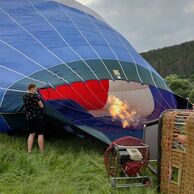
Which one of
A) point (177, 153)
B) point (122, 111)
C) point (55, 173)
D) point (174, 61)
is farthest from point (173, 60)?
point (177, 153)

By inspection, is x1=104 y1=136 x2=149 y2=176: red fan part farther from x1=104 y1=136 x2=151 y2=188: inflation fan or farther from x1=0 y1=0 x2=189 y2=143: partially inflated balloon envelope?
x1=0 y1=0 x2=189 y2=143: partially inflated balloon envelope

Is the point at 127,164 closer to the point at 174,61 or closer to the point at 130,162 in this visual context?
the point at 130,162

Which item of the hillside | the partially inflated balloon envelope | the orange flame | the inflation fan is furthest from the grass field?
the hillside

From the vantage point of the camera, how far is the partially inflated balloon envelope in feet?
18.8

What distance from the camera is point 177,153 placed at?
3496 mm

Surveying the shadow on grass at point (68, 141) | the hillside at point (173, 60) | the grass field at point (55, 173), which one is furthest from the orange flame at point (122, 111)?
the hillside at point (173, 60)

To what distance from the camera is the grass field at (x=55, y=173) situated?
3.69 m

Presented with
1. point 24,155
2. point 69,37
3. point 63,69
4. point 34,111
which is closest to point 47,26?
point 69,37

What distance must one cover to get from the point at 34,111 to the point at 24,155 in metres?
0.87

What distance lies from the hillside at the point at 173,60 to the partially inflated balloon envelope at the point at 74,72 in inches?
1536

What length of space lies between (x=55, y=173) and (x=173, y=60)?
47.4 m

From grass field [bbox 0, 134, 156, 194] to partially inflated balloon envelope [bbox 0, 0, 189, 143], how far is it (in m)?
0.63

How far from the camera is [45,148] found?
5367mm

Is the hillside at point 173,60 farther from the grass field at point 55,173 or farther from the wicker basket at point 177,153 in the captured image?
the wicker basket at point 177,153
